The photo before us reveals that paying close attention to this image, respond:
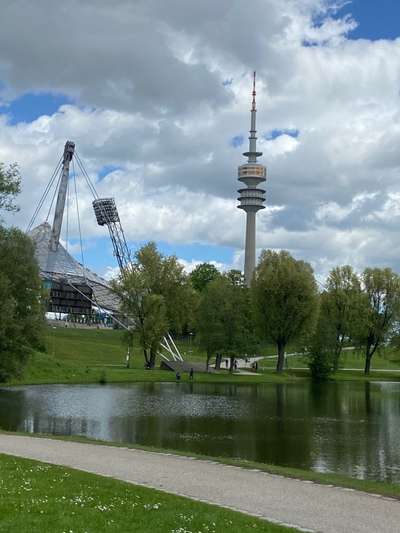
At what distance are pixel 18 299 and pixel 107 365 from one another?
→ 1132 inches

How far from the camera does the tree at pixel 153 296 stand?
226ft

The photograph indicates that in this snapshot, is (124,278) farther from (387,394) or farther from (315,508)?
(315,508)

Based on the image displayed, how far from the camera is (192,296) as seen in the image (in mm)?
76625

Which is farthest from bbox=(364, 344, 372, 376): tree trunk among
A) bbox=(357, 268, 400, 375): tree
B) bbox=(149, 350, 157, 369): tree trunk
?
bbox=(149, 350, 157, 369): tree trunk

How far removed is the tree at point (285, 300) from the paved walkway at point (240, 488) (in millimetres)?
53906

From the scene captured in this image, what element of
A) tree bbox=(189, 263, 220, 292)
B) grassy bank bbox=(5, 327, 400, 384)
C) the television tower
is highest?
the television tower

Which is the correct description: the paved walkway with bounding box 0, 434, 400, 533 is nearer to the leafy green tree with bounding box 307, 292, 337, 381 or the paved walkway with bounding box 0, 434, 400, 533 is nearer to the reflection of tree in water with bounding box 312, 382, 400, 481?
the reflection of tree in water with bounding box 312, 382, 400, 481

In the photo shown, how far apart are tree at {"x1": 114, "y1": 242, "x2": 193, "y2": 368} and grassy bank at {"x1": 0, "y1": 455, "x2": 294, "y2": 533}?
2153 inches

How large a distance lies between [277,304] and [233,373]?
8.67 metres

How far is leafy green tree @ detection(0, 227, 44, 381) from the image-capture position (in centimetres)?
3938

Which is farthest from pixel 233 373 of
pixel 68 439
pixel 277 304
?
pixel 68 439

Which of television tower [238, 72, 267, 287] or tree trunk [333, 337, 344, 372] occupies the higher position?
television tower [238, 72, 267, 287]

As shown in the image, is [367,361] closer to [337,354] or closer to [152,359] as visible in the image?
[337,354]

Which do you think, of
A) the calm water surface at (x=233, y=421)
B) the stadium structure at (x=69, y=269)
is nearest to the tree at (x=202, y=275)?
the stadium structure at (x=69, y=269)
